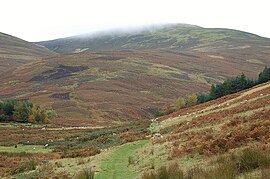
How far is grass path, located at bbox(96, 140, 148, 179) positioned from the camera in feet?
52.7

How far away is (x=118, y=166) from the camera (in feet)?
60.8

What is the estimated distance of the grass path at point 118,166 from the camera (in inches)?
Result: 632

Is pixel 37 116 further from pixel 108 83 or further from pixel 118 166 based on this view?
pixel 108 83

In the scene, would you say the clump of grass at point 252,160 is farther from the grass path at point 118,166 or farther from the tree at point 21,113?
the tree at point 21,113

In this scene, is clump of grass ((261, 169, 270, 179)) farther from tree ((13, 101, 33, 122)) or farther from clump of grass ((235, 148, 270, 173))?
tree ((13, 101, 33, 122))

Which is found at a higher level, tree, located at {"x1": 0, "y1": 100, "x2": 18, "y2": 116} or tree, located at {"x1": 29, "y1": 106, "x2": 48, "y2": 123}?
tree, located at {"x1": 0, "y1": 100, "x2": 18, "y2": 116}

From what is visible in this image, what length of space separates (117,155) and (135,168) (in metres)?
5.50

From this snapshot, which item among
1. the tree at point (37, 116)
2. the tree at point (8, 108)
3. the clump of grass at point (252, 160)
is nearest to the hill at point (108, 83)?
the tree at point (37, 116)

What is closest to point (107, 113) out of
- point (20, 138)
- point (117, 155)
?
point (20, 138)

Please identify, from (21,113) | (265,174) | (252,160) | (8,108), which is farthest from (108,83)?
(265,174)

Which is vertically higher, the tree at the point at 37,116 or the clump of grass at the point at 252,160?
the clump of grass at the point at 252,160

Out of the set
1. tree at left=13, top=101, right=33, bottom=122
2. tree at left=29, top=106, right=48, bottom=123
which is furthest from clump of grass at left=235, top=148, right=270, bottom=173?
tree at left=13, top=101, right=33, bottom=122

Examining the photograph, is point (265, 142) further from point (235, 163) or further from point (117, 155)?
point (117, 155)

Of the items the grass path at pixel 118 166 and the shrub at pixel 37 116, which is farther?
the shrub at pixel 37 116
